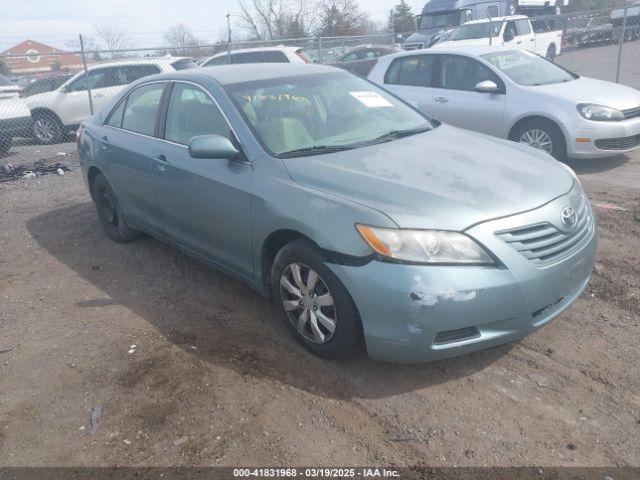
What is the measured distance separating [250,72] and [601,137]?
478 centimetres

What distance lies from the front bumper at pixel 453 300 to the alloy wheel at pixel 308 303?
0.82 feet

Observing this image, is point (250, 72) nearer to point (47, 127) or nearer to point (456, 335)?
point (456, 335)

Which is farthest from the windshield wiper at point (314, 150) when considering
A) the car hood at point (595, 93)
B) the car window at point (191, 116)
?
the car hood at point (595, 93)

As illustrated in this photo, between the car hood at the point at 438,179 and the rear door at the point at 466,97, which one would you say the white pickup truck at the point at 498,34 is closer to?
the rear door at the point at 466,97

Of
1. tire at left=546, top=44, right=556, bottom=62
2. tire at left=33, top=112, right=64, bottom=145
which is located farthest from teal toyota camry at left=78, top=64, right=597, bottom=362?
tire at left=546, top=44, right=556, bottom=62

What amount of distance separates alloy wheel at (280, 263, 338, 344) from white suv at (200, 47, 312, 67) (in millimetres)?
10619

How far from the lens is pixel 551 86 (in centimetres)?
747

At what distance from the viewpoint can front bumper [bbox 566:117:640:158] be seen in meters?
6.90

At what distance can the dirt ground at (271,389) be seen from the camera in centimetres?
263

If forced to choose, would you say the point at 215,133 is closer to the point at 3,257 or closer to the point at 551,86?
the point at 3,257

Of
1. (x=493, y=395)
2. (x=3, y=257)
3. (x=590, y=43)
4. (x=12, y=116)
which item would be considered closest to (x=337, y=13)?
(x=590, y=43)

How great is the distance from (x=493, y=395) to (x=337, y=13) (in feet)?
124

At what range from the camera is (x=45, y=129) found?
12.3 metres

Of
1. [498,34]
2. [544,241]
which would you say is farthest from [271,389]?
[498,34]
